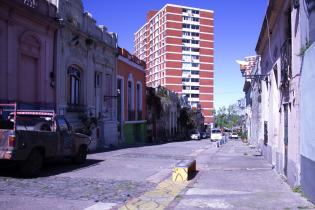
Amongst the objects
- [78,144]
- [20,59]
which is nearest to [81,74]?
[20,59]

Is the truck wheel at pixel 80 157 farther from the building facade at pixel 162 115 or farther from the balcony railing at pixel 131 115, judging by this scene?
the building facade at pixel 162 115

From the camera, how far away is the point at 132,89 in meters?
39.2

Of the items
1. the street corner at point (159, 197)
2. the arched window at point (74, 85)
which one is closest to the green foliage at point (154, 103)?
the arched window at point (74, 85)

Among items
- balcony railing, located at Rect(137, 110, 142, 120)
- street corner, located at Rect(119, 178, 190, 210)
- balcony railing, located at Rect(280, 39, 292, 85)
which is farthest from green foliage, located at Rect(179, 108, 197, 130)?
street corner, located at Rect(119, 178, 190, 210)

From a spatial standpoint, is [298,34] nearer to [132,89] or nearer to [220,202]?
[220,202]

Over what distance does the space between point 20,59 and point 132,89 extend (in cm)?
1963

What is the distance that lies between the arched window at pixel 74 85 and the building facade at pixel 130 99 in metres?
5.58

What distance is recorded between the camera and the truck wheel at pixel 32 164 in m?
12.6

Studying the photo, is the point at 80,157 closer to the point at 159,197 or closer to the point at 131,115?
the point at 159,197

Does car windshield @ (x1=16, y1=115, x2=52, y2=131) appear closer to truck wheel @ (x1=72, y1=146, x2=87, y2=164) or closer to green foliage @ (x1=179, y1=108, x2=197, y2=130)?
truck wheel @ (x1=72, y1=146, x2=87, y2=164)

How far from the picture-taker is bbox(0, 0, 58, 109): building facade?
61.1 ft

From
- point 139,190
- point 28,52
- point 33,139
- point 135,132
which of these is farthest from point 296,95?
point 135,132

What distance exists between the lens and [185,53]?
118 meters

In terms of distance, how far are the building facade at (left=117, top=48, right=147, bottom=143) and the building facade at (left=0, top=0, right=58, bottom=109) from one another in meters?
10.2
